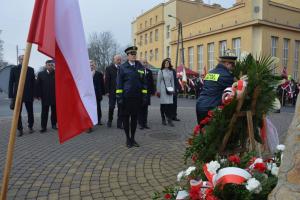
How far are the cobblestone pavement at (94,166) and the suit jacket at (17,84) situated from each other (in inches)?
39.5

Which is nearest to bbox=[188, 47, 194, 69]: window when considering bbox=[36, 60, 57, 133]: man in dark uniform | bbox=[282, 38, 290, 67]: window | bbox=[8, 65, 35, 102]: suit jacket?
bbox=[282, 38, 290, 67]: window

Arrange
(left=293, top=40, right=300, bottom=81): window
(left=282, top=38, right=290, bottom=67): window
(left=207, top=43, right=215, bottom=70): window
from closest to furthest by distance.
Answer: (left=282, top=38, right=290, bottom=67): window → (left=293, top=40, right=300, bottom=81): window → (left=207, top=43, right=215, bottom=70): window

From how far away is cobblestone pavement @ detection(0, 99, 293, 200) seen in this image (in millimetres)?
4445

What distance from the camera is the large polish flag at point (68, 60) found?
2988mm

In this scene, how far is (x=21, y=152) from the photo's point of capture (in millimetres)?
6621

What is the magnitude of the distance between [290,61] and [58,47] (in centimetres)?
3671

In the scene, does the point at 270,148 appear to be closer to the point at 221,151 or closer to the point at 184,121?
the point at 221,151

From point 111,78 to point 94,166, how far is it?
4.41 m

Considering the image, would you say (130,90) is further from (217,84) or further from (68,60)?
(68,60)

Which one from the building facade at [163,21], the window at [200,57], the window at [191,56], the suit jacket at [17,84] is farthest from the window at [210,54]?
the suit jacket at [17,84]

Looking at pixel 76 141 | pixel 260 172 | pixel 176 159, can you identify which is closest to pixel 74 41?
pixel 260 172

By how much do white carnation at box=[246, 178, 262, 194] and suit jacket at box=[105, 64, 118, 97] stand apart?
7278mm

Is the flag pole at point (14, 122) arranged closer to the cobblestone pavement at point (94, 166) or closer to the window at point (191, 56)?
the cobblestone pavement at point (94, 166)

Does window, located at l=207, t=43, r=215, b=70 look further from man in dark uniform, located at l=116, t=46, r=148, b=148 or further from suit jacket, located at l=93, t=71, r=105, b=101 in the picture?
man in dark uniform, located at l=116, t=46, r=148, b=148
